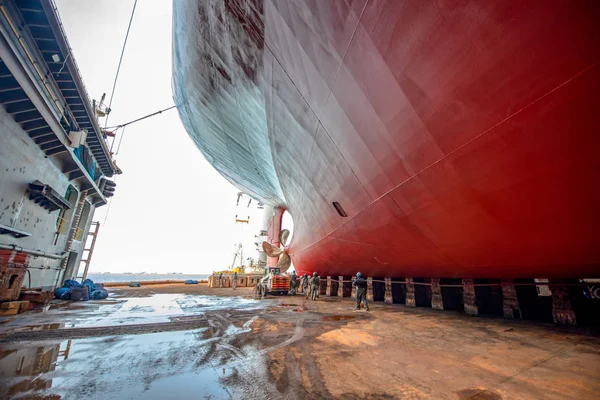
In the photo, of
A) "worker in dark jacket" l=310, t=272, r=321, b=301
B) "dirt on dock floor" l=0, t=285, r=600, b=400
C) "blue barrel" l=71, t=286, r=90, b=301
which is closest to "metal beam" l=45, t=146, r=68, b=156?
"blue barrel" l=71, t=286, r=90, b=301

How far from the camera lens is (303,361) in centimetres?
309

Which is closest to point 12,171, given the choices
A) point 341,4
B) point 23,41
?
point 23,41

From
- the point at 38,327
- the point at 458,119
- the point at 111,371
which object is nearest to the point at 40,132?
the point at 38,327

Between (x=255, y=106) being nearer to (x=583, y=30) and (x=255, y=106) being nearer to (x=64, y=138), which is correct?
(x=583, y=30)

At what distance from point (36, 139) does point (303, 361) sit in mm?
12243

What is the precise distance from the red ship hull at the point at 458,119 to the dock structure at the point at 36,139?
683 cm

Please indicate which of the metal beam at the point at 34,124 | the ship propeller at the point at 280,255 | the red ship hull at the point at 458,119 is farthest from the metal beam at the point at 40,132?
the ship propeller at the point at 280,255

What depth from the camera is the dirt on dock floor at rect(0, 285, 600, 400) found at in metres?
2.30

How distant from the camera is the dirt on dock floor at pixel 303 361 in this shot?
2303 mm

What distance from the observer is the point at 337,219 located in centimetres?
688

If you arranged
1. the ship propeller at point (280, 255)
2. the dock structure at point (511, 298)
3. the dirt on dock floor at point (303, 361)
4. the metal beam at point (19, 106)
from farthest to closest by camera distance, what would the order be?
the ship propeller at point (280, 255) → the metal beam at point (19, 106) → the dock structure at point (511, 298) → the dirt on dock floor at point (303, 361)

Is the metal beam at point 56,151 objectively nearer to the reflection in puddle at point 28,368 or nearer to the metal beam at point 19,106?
the metal beam at point 19,106

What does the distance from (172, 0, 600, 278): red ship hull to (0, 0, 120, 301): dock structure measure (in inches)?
269

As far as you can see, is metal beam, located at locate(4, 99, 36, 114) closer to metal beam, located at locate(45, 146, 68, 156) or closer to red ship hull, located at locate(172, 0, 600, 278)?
metal beam, located at locate(45, 146, 68, 156)
